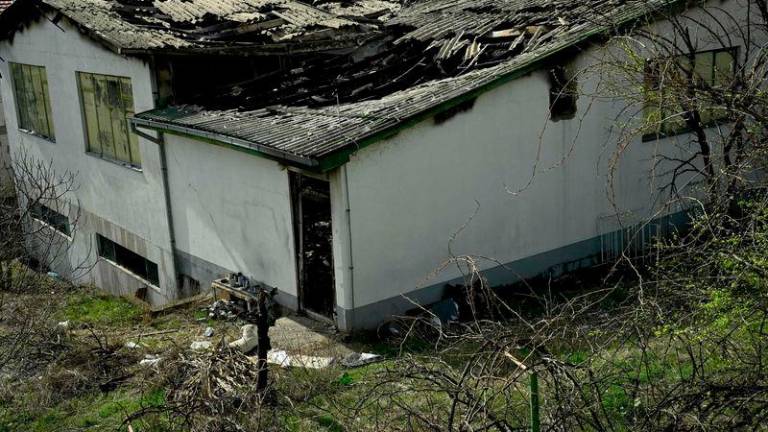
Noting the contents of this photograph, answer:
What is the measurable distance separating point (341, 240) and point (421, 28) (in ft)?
17.2

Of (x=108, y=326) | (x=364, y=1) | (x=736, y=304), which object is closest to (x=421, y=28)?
(x=364, y=1)

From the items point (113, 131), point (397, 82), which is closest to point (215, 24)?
point (113, 131)

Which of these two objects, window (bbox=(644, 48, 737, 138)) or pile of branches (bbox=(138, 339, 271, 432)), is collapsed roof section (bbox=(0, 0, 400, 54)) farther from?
pile of branches (bbox=(138, 339, 271, 432))

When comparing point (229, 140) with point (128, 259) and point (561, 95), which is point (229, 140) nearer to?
point (561, 95)

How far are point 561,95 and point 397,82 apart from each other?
239 centimetres

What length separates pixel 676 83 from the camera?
7.57m

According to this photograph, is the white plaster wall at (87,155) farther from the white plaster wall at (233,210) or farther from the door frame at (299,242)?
the door frame at (299,242)

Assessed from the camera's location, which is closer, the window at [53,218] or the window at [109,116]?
the window at [109,116]

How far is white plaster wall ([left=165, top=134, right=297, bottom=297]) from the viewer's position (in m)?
11.5

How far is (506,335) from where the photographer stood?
5.69 m

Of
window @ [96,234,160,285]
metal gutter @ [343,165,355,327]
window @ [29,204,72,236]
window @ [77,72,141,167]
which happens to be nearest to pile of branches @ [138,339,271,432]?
metal gutter @ [343,165,355,327]

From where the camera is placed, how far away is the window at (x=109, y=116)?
1448 cm

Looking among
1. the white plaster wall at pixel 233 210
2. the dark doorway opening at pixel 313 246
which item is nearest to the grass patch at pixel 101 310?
the white plaster wall at pixel 233 210

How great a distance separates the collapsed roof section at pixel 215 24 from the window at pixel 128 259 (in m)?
4.11
